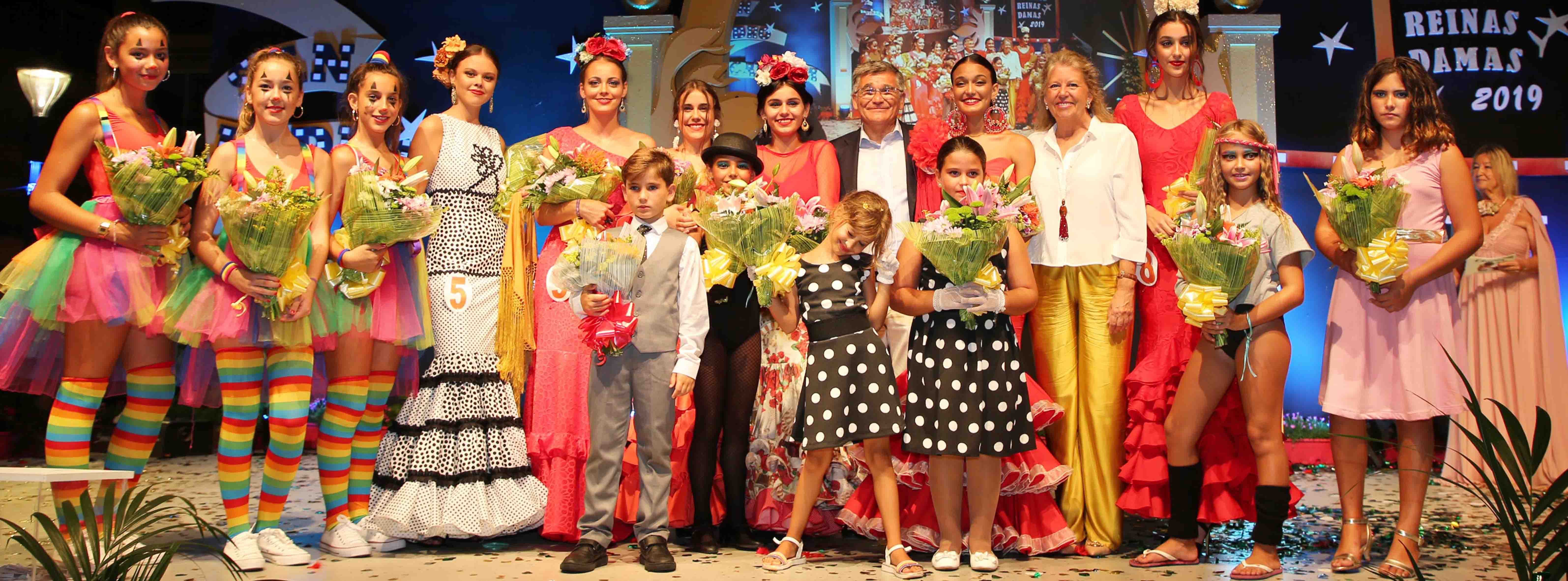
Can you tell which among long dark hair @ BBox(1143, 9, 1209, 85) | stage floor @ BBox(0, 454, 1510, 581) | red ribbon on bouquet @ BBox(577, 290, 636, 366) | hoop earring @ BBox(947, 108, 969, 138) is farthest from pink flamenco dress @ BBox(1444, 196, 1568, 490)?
red ribbon on bouquet @ BBox(577, 290, 636, 366)

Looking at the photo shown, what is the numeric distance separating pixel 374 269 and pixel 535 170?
64cm

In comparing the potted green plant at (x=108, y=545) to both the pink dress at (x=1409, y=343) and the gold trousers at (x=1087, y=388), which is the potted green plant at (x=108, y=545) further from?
the pink dress at (x=1409, y=343)

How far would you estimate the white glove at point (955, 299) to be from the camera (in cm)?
342

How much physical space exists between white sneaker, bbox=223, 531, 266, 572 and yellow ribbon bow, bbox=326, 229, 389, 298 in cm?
82

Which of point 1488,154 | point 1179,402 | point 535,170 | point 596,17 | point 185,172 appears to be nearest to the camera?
point 185,172

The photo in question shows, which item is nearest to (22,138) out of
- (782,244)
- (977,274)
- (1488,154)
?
(782,244)

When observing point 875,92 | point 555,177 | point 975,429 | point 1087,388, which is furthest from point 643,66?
point 975,429

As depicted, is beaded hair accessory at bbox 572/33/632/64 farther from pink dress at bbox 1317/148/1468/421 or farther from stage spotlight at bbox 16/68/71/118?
stage spotlight at bbox 16/68/71/118

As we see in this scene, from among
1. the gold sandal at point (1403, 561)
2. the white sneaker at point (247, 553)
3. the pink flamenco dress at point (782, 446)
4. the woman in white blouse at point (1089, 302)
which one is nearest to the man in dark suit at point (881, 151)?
the pink flamenco dress at point (782, 446)

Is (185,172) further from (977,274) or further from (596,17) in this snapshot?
(596,17)

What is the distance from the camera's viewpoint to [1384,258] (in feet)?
10.9

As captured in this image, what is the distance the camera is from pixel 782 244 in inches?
135

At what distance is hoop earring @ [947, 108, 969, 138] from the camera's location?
4.06m

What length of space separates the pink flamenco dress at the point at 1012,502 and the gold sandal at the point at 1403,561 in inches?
36.6
